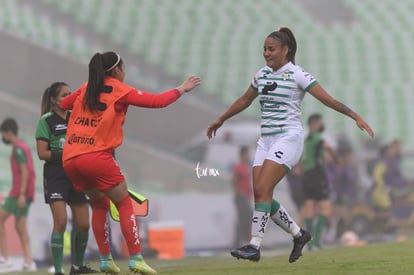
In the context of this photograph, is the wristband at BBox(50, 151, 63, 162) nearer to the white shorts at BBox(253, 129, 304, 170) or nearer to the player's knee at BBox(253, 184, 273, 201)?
the white shorts at BBox(253, 129, 304, 170)

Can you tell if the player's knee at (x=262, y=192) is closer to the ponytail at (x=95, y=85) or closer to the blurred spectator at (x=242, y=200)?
the ponytail at (x=95, y=85)

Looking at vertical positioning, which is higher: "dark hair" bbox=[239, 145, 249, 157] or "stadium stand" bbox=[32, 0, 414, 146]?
"stadium stand" bbox=[32, 0, 414, 146]

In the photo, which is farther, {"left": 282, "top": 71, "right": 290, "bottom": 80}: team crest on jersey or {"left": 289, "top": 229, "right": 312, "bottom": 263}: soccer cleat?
{"left": 289, "top": 229, "right": 312, "bottom": 263}: soccer cleat

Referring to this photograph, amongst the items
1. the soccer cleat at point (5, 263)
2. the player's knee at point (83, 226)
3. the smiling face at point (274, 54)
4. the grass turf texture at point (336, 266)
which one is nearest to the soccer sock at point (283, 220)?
the grass turf texture at point (336, 266)

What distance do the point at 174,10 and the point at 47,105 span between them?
56.2 ft

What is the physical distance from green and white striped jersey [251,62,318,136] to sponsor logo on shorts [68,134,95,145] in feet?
→ 5.68

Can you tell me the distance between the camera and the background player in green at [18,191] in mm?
14883

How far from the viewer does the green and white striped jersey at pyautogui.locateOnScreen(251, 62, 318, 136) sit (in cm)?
959

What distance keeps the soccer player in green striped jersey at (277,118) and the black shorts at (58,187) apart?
214 centimetres

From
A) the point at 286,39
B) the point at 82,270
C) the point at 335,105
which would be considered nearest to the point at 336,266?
the point at 335,105

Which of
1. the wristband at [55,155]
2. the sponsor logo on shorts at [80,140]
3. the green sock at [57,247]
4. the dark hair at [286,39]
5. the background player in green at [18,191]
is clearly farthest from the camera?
the background player in green at [18,191]

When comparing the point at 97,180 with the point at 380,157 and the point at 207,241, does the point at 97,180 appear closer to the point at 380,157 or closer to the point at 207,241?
the point at 207,241

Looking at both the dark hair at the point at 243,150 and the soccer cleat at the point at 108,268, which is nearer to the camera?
the soccer cleat at the point at 108,268

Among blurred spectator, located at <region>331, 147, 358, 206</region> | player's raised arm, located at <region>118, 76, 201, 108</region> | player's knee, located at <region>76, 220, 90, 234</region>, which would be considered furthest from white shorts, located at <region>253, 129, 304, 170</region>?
blurred spectator, located at <region>331, 147, 358, 206</region>
